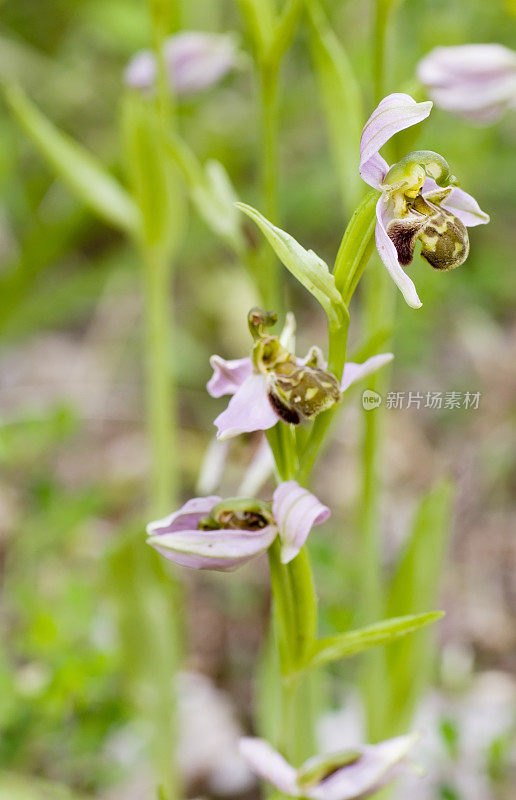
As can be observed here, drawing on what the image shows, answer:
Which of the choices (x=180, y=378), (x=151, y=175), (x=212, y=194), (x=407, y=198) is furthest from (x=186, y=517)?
(x=180, y=378)

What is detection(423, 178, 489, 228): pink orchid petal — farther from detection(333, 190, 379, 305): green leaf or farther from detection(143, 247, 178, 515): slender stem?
detection(143, 247, 178, 515): slender stem

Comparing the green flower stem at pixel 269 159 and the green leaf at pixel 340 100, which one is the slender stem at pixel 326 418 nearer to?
the green flower stem at pixel 269 159

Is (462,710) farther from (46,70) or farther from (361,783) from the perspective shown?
(46,70)

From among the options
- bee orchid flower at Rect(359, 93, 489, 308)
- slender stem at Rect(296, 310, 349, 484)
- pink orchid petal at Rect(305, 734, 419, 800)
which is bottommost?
pink orchid petal at Rect(305, 734, 419, 800)

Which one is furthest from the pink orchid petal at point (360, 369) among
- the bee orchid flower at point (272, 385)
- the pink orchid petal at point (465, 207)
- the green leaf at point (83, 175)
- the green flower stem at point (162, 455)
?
the green leaf at point (83, 175)

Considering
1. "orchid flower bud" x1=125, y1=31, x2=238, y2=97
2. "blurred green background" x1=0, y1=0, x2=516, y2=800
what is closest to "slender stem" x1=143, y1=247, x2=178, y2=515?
"blurred green background" x1=0, y1=0, x2=516, y2=800

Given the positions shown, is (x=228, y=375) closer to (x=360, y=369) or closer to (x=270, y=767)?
(x=360, y=369)

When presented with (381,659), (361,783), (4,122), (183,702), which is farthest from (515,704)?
(4,122)
